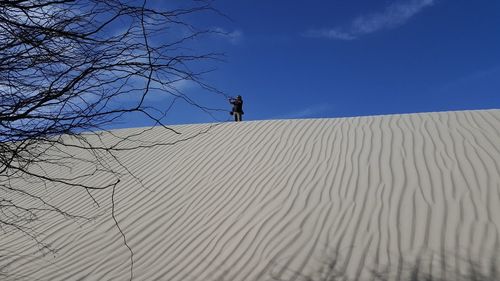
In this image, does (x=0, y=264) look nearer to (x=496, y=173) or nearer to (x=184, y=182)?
(x=184, y=182)

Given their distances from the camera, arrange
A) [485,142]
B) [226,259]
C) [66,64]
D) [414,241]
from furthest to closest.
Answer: [485,142] → [226,259] → [414,241] → [66,64]

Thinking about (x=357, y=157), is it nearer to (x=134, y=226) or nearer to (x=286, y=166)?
(x=286, y=166)

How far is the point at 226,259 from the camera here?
6.84m

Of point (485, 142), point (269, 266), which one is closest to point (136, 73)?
point (269, 266)

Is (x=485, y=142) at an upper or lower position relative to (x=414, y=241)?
upper

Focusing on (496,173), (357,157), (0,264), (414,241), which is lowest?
(0,264)

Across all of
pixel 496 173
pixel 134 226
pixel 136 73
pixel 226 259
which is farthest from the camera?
pixel 134 226

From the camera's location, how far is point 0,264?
7938mm

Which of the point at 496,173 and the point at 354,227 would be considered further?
the point at 496,173

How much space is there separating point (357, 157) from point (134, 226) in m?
4.20

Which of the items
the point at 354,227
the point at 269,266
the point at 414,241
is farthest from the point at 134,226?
the point at 414,241

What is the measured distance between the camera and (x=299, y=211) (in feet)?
25.8

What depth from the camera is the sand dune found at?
641cm

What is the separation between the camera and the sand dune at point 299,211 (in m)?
6.41
